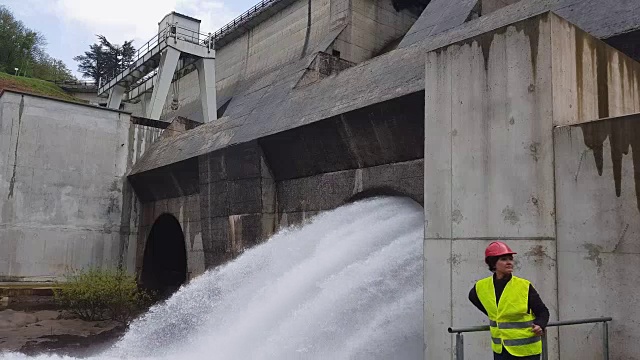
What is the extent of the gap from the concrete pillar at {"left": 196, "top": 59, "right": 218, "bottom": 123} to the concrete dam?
2026 mm

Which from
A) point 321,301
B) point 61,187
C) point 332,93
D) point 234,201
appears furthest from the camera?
point 61,187

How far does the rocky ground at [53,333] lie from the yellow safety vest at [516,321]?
7932 millimetres

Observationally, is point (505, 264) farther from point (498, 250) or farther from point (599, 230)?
point (599, 230)

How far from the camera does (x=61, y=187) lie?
15438 millimetres

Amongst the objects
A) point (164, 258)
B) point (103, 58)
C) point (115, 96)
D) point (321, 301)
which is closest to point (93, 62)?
point (103, 58)

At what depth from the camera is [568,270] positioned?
14.1ft

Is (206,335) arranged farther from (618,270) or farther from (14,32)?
(14,32)

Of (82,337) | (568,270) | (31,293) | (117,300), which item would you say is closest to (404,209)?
(568,270)

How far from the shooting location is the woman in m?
3.16

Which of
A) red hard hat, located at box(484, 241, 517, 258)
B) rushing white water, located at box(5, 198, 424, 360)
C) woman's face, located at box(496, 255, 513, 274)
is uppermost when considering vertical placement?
red hard hat, located at box(484, 241, 517, 258)

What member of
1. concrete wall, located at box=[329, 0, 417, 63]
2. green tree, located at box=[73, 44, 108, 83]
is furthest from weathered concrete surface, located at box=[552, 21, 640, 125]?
green tree, located at box=[73, 44, 108, 83]

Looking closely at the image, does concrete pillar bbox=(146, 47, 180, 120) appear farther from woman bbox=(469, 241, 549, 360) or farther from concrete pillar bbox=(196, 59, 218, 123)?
woman bbox=(469, 241, 549, 360)

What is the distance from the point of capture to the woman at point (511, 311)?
3156 mm

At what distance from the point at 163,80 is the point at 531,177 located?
1903 centimetres
